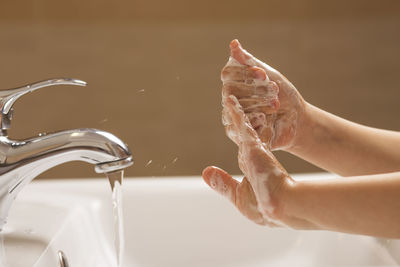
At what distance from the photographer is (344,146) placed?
701 mm

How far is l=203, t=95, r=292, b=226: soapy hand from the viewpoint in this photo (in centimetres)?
51

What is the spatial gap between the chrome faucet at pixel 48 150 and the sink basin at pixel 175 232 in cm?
17

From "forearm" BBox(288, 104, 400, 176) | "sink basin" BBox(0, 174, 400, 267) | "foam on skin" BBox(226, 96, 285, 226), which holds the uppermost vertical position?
"foam on skin" BBox(226, 96, 285, 226)

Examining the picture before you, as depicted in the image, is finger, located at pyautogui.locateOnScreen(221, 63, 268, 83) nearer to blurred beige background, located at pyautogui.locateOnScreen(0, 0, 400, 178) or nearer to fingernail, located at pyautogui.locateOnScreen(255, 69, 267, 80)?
fingernail, located at pyautogui.locateOnScreen(255, 69, 267, 80)

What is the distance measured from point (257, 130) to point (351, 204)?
18 cm

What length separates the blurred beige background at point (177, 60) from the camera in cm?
166

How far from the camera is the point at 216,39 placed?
1.70 m

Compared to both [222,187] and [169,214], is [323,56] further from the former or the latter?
[222,187]

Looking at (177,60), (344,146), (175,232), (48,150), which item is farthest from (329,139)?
(177,60)

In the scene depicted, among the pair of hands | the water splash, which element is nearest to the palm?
the pair of hands

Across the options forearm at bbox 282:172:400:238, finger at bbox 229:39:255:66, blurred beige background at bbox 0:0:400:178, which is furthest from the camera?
blurred beige background at bbox 0:0:400:178

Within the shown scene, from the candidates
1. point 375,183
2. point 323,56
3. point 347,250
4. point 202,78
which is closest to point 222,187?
point 375,183

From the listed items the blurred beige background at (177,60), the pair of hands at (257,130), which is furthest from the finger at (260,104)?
the blurred beige background at (177,60)

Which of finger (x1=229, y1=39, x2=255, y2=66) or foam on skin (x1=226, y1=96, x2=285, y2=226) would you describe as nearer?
foam on skin (x1=226, y1=96, x2=285, y2=226)
